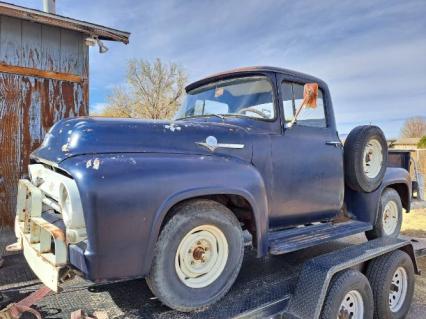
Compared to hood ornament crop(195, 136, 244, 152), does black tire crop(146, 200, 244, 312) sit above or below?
below

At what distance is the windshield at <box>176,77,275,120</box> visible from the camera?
3.44 m

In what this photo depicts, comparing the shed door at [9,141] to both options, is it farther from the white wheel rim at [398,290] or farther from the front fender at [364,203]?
the white wheel rim at [398,290]

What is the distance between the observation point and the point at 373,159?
416 centimetres

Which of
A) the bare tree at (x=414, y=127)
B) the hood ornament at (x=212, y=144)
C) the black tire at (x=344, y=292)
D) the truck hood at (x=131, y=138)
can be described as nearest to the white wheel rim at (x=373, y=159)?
the black tire at (x=344, y=292)

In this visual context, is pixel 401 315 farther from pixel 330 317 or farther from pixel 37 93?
pixel 37 93

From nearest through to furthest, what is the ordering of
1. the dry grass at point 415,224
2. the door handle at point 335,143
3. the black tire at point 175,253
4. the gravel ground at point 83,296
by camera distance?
1. the black tire at point 175,253
2. the gravel ground at point 83,296
3. the door handle at point 335,143
4. the dry grass at point 415,224

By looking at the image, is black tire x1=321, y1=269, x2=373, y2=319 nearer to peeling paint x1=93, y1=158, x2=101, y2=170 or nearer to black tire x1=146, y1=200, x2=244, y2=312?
black tire x1=146, y1=200, x2=244, y2=312

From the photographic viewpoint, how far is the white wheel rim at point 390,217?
15.6 ft

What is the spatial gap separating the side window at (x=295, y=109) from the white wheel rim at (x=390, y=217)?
1607mm

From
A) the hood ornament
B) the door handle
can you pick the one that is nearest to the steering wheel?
the hood ornament

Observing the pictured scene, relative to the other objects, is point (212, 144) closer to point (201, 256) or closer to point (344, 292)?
point (201, 256)

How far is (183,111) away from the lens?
411cm

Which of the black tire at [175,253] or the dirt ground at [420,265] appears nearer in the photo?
the black tire at [175,253]

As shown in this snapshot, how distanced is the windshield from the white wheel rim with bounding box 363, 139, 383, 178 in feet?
4.46
